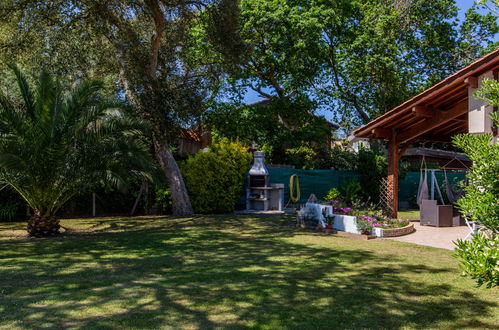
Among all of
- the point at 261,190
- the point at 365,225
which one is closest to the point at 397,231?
the point at 365,225

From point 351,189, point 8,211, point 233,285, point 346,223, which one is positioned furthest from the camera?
point 351,189

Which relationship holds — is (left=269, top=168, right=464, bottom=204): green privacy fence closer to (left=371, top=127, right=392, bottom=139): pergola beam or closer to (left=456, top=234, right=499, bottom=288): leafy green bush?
(left=371, top=127, right=392, bottom=139): pergola beam

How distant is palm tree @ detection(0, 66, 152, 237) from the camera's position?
9.17 m

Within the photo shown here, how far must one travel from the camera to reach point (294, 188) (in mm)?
17375

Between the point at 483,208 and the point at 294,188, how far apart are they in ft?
46.6

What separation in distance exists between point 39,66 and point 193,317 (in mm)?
12662

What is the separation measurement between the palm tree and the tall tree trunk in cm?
376

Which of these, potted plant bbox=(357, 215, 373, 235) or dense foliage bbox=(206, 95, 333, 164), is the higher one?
dense foliage bbox=(206, 95, 333, 164)

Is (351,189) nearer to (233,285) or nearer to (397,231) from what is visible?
(397,231)

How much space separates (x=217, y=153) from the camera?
1552 centimetres

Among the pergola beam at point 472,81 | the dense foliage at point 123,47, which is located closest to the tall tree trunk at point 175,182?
the dense foliage at point 123,47

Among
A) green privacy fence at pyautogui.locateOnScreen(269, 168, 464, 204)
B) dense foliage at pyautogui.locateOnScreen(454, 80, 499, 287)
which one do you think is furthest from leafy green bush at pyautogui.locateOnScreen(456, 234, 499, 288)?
green privacy fence at pyautogui.locateOnScreen(269, 168, 464, 204)

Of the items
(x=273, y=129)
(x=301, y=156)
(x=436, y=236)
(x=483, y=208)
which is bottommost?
(x=436, y=236)

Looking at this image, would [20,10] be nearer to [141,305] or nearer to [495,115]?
[141,305]
